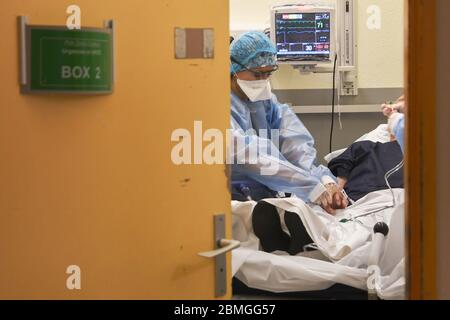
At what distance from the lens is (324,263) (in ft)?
8.34

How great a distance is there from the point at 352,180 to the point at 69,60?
2269 millimetres

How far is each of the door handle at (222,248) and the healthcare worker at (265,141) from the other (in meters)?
1.37

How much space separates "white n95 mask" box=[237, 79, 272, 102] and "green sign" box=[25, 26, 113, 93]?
70.8 inches

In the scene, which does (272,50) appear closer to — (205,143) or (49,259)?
(205,143)

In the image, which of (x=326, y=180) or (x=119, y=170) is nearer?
(x=119, y=170)

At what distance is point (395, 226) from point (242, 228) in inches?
23.6

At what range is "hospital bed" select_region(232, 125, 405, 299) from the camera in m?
2.47

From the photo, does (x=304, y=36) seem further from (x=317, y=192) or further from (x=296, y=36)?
(x=317, y=192)

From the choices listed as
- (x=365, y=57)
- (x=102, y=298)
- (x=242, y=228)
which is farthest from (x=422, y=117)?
(x=365, y=57)

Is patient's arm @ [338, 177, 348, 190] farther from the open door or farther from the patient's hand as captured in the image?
the open door

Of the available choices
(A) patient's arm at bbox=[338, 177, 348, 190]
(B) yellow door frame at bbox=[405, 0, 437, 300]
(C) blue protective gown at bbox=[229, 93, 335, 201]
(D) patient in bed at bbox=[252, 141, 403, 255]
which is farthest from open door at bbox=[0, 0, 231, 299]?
(A) patient's arm at bbox=[338, 177, 348, 190]

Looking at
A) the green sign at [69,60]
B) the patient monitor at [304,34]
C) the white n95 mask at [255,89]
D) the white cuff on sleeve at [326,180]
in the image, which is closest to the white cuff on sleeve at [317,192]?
the white cuff on sleeve at [326,180]

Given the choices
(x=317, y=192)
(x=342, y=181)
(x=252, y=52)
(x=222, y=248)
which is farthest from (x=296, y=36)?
(x=222, y=248)

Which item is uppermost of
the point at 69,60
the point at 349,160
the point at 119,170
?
the point at 69,60
